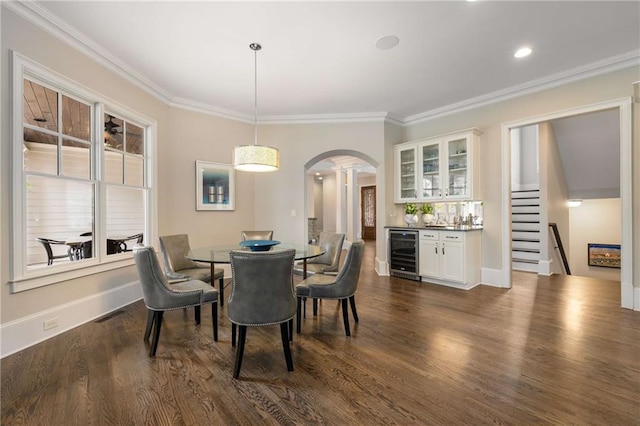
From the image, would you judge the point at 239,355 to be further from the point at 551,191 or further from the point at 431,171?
the point at 551,191

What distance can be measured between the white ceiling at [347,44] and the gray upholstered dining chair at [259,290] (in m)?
2.12

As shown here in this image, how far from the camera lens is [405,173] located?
17.4ft

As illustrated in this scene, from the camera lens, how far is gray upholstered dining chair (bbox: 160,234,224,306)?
128 inches

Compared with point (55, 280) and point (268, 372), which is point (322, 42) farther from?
point (55, 280)

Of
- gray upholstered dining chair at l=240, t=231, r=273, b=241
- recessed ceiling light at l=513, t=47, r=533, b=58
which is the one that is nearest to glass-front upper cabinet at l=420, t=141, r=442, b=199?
recessed ceiling light at l=513, t=47, r=533, b=58

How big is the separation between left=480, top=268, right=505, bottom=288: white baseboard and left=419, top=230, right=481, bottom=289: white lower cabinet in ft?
0.30

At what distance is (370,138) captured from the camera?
5.19 meters

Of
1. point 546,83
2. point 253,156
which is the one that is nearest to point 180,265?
point 253,156

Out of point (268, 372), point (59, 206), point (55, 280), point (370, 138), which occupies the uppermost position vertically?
point (370, 138)

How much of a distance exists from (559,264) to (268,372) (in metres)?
6.39

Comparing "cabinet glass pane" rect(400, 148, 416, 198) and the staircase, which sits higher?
"cabinet glass pane" rect(400, 148, 416, 198)

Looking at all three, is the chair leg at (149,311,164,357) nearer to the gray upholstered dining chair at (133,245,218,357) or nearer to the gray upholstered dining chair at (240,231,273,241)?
the gray upholstered dining chair at (133,245,218,357)

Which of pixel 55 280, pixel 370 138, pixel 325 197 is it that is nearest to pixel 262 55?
pixel 370 138

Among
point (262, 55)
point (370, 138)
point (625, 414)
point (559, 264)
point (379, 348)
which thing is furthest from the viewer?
point (559, 264)
